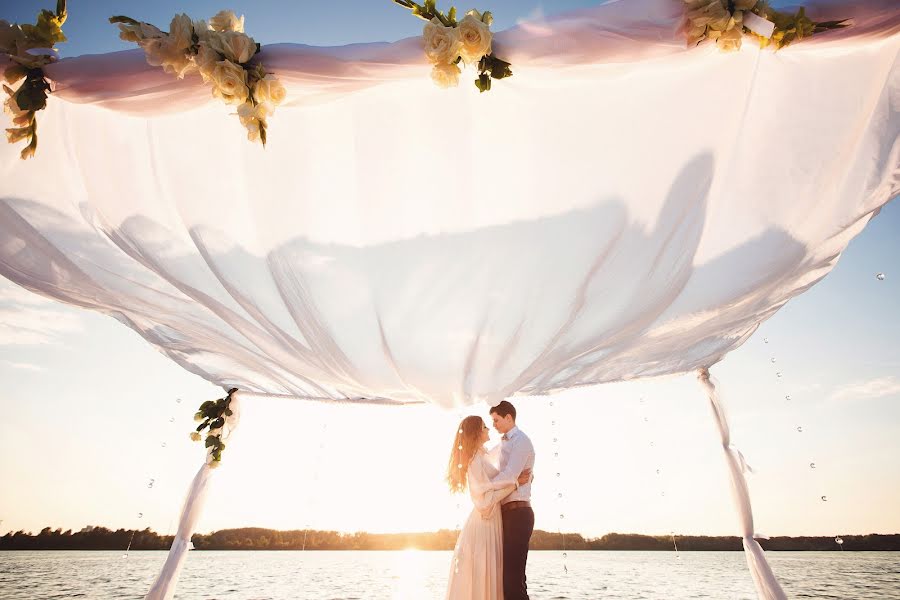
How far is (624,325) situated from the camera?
8.20ft

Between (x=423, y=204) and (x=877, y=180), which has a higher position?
(x=877, y=180)

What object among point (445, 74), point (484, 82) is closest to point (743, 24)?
point (484, 82)

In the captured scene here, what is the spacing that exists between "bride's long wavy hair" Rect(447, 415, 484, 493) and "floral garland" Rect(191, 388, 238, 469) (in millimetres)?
1560

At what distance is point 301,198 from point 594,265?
130cm

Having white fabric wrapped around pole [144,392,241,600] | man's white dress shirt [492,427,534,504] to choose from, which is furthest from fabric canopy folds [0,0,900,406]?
white fabric wrapped around pole [144,392,241,600]

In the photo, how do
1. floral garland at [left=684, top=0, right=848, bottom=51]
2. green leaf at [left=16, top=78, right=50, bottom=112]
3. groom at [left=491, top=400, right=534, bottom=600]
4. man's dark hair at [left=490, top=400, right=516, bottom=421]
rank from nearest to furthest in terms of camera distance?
floral garland at [left=684, top=0, right=848, bottom=51] < green leaf at [left=16, top=78, right=50, bottom=112] < groom at [left=491, top=400, right=534, bottom=600] < man's dark hair at [left=490, top=400, right=516, bottom=421]

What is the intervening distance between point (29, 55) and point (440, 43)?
146 centimetres

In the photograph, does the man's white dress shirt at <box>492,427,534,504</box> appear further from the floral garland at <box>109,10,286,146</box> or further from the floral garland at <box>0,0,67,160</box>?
the floral garland at <box>0,0,67,160</box>

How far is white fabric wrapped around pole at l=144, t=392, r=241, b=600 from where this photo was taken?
279cm

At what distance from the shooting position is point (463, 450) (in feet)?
11.3

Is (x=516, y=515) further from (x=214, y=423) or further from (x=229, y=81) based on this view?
(x=229, y=81)

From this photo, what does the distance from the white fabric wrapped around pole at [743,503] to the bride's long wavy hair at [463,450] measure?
65.7 inches

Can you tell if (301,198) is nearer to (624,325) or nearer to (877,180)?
(624,325)

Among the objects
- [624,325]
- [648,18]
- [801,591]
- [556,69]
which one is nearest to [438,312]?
[624,325]
